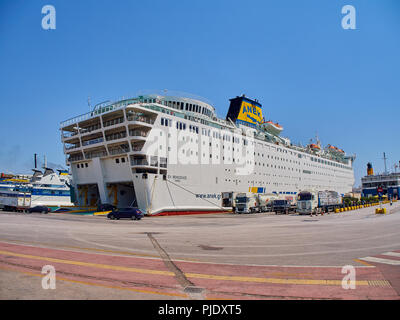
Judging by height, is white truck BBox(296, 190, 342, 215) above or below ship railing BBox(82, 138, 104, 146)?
below

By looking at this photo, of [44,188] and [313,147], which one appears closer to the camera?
[44,188]

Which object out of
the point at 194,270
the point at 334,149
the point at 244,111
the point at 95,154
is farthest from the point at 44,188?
the point at 334,149

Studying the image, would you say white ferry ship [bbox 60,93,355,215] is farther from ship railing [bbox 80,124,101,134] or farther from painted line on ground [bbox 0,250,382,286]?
painted line on ground [bbox 0,250,382,286]

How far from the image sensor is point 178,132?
1399 inches

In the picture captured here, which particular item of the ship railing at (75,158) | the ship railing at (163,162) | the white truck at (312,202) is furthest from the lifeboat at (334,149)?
the ship railing at (75,158)

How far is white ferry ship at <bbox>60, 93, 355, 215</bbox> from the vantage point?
32.9 metres

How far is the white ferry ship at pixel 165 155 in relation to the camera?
32875 mm

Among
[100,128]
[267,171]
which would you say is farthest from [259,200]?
[100,128]

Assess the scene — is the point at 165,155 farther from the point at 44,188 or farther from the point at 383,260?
the point at 44,188

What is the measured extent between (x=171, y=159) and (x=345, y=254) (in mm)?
26719

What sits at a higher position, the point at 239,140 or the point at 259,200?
the point at 239,140

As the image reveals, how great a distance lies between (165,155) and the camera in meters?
33.9

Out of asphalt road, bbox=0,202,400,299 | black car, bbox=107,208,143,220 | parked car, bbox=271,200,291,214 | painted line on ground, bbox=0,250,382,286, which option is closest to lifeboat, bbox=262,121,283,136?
parked car, bbox=271,200,291,214

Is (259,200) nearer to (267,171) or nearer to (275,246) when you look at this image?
(267,171)
